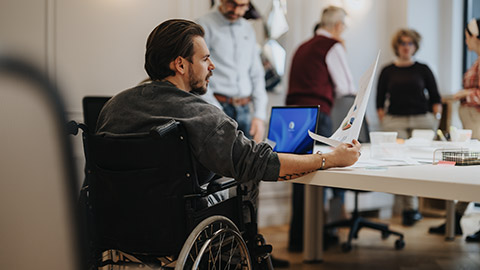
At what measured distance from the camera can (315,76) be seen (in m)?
3.00

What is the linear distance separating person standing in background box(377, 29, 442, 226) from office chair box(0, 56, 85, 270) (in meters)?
3.47

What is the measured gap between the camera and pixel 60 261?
0.36m

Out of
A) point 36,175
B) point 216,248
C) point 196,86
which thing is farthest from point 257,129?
point 36,175

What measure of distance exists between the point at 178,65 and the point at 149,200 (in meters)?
0.43

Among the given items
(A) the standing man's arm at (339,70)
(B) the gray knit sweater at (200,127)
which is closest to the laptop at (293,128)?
(B) the gray knit sweater at (200,127)

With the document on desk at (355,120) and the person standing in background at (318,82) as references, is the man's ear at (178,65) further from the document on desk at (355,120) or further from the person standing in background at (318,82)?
the person standing in background at (318,82)

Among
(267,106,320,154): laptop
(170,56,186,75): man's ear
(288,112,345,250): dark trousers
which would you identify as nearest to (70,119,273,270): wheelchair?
(170,56,186,75): man's ear

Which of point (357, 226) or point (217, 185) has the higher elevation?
point (217, 185)

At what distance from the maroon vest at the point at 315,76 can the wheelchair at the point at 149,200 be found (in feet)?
5.96

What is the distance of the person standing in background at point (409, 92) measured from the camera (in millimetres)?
3621

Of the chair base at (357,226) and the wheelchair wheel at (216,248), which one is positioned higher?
A: the wheelchair wheel at (216,248)

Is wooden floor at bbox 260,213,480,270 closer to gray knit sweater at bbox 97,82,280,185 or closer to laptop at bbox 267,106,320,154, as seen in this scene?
laptop at bbox 267,106,320,154

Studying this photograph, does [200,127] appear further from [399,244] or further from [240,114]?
[399,244]

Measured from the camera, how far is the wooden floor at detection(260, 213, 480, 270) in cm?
A: 271
